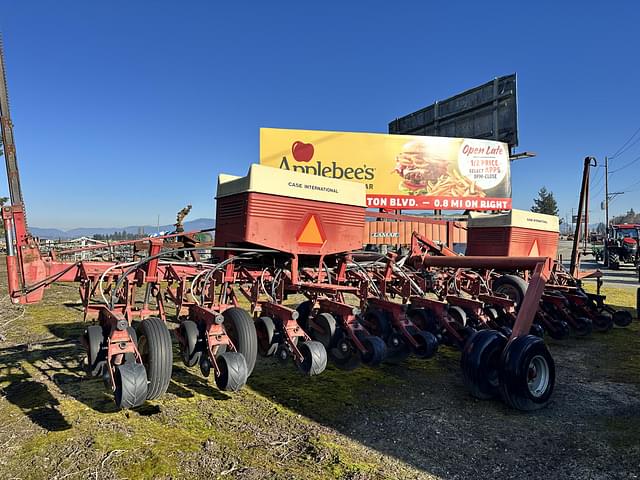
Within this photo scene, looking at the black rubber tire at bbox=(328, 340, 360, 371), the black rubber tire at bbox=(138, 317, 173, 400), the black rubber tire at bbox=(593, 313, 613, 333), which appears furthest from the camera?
the black rubber tire at bbox=(593, 313, 613, 333)

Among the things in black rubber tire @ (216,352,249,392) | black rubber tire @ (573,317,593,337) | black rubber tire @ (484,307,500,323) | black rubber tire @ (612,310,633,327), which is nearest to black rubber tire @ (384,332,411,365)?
black rubber tire @ (484,307,500,323)

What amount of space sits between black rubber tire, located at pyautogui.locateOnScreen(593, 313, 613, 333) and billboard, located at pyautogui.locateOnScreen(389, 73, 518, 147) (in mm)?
13872

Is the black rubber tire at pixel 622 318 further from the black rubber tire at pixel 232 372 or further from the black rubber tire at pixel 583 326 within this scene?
the black rubber tire at pixel 232 372

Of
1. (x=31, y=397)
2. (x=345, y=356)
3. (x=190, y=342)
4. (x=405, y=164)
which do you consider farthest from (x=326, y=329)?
(x=405, y=164)

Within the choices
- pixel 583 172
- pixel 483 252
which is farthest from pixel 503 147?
pixel 483 252

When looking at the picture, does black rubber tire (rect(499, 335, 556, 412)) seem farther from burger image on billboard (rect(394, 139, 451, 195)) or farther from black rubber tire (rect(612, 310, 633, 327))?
burger image on billboard (rect(394, 139, 451, 195))

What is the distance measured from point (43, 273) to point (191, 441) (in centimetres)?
295

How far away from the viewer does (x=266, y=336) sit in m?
5.10

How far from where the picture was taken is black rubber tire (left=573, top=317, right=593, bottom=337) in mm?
7711

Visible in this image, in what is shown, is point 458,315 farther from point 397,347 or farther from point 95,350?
point 95,350

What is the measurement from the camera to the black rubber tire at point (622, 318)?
8516 mm

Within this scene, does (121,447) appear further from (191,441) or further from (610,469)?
(610,469)

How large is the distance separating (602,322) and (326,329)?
570cm

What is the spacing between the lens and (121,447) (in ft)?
11.7
